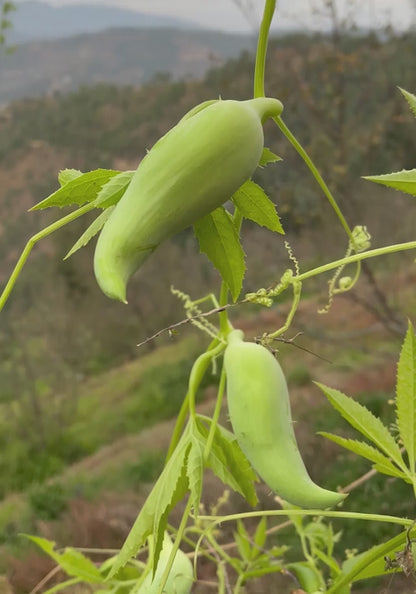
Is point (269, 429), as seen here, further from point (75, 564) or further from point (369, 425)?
point (75, 564)

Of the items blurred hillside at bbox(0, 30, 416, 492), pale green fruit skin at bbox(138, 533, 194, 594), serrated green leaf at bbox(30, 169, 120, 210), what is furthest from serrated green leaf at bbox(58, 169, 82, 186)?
blurred hillside at bbox(0, 30, 416, 492)

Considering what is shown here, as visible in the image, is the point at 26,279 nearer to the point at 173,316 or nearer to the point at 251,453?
the point at 173,316

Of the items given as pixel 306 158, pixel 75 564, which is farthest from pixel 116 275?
pixel 75 564

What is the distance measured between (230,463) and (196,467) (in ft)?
0.17

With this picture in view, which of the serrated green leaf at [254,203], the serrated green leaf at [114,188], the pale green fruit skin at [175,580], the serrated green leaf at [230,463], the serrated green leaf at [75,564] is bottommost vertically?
the serrated green leaf at [75,564]

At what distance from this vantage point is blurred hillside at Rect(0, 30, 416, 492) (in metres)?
3.46

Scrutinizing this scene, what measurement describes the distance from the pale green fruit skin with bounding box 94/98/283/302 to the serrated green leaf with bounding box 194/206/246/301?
85 millimetres

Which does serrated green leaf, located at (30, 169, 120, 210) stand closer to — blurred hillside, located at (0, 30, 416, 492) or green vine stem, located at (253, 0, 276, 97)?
green vine stem, located at (253, 0, 276, 97)

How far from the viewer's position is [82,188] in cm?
34

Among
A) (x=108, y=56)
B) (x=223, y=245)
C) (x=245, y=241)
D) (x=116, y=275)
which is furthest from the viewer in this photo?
(x=108, y=56)

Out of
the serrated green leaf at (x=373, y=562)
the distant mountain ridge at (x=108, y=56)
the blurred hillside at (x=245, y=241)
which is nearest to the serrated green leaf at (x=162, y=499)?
the serrated green leaf at (x=373, y=562)

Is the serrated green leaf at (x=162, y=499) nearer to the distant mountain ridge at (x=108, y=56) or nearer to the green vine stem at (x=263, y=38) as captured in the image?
the green vine stem at (x=263, y=38)

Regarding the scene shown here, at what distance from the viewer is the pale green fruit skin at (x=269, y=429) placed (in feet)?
0.92

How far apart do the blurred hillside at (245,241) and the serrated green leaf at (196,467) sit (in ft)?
8.17
